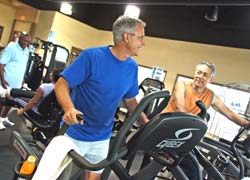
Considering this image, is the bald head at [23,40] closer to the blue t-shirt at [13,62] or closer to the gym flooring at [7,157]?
the blue t-shirt at [13,62]

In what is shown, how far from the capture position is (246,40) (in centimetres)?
674

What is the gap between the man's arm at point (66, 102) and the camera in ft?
4.46

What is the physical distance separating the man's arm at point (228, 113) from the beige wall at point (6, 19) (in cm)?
1078

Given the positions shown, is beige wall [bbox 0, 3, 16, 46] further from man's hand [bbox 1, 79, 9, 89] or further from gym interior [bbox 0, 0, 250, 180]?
man's hand [bbox 1, 79, 9, 89]

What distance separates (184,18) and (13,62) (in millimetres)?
4152

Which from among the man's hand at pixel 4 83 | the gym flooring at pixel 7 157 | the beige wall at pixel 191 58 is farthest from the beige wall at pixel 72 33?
the man's hand at pixel 4 83

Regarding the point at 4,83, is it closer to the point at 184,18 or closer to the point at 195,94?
the point at 195,94

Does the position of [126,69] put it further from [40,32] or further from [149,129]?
[40,32]

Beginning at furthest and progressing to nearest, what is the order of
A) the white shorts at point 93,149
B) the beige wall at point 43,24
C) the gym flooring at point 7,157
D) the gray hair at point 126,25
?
1. the beige wall at point 43,24
2. the gym flooring at point 7,157
3. the white shorts at point 93,149
4. the gray hair at point 126,25

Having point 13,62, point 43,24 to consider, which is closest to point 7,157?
point 13,62

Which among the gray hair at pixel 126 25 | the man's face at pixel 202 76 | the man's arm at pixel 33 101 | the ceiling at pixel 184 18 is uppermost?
the ceiling at pixel 184 18

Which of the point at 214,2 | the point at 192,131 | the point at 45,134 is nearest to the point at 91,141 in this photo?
the point at 192,131

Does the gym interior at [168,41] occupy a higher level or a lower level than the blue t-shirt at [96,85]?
higher

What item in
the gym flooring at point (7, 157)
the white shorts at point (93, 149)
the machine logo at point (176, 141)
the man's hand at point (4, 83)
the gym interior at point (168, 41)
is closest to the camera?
the machine logo at point (176, 141)
